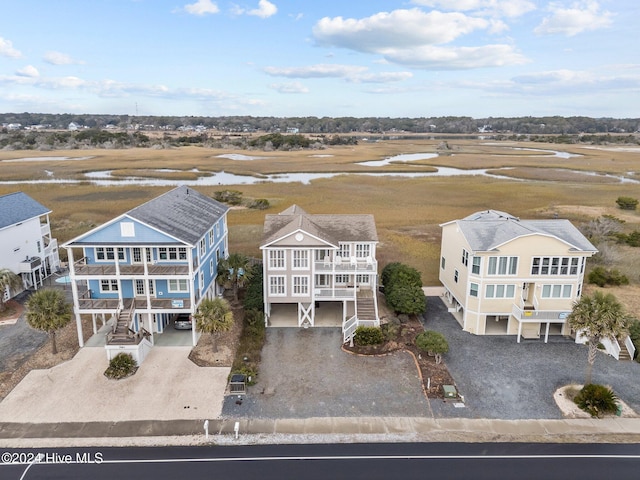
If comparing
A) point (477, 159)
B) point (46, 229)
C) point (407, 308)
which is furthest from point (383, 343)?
point (477, 159)

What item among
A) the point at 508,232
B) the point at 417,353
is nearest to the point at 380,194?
the point at 508,232

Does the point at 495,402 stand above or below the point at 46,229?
below

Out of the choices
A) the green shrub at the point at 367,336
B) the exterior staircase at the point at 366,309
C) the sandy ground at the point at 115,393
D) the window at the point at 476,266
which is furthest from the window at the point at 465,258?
the sandy ground at the point at 115,393

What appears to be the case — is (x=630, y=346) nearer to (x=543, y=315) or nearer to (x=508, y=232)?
(x=543, y=315)

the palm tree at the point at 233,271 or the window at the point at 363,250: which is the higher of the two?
the window at the point at 363,250

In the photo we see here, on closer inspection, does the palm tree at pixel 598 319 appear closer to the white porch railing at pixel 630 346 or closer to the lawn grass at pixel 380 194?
the white porch railing at pixel 630 346

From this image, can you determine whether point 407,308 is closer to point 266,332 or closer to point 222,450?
point 266,332
